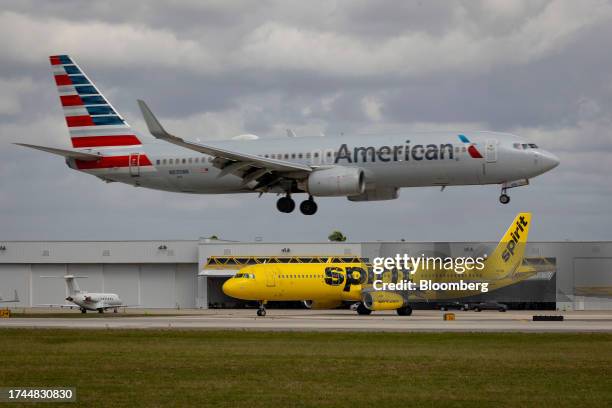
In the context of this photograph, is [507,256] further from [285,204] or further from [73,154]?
[73,154]

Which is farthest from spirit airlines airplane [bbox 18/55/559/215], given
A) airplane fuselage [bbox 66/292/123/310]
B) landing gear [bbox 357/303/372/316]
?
airplane fuselage [bbox 66/292/123/310]

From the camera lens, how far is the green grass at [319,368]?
31.8 meters

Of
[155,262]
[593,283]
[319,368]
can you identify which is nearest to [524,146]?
[319,368]

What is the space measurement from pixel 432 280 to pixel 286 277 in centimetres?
1365

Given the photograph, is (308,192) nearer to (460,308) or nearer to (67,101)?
(67,101)

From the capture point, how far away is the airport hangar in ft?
426

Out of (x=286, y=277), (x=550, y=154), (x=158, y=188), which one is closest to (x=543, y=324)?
(x=550, y=154)

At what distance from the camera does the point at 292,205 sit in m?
66.2

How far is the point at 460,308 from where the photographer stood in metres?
116

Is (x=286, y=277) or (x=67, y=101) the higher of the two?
(x=67, y=101)

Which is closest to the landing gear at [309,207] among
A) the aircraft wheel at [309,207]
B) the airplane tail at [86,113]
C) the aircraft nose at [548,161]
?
the aircraft wheel at [309,207]

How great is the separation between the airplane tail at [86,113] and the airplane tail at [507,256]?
137ft

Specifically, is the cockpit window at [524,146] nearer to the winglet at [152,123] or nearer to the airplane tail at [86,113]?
the winglet at [152,123]

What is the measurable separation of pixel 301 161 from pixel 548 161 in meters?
14.4
